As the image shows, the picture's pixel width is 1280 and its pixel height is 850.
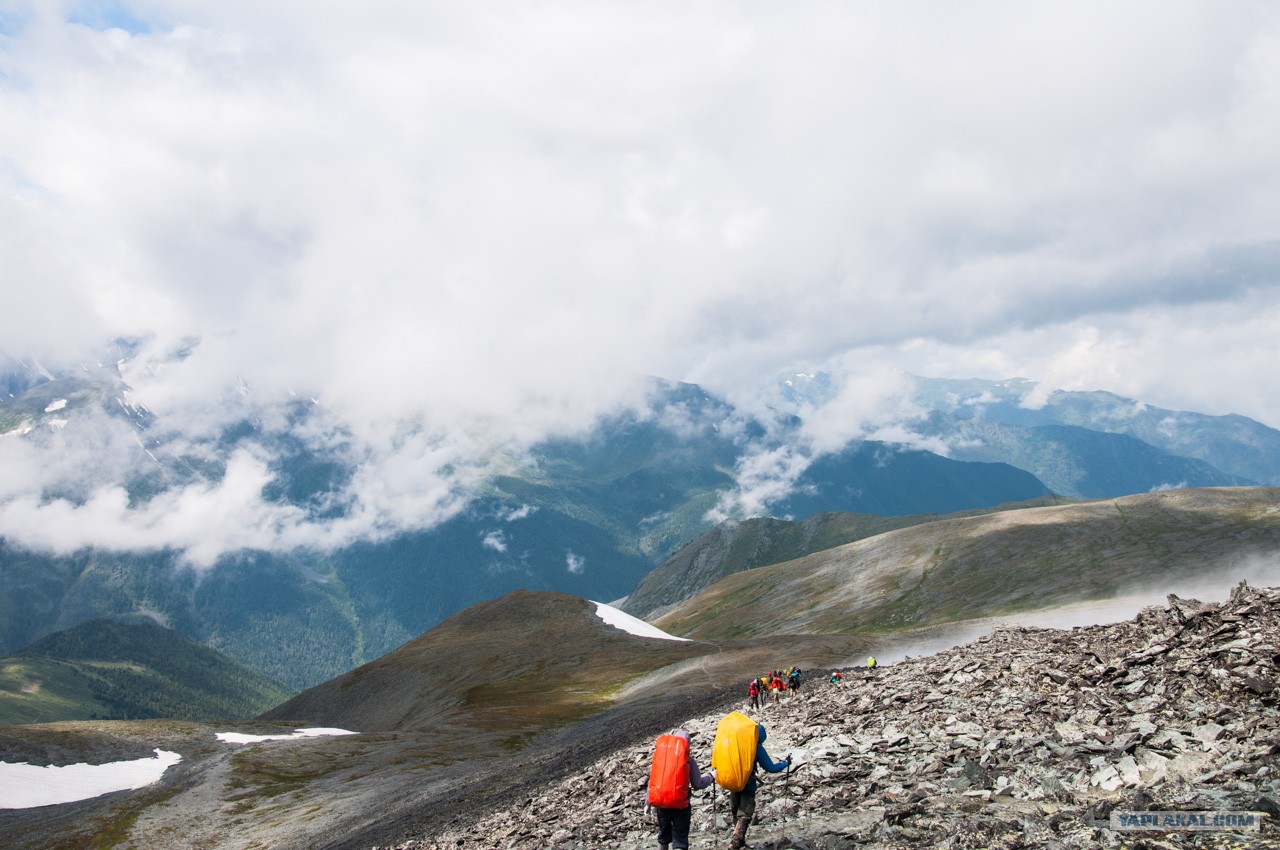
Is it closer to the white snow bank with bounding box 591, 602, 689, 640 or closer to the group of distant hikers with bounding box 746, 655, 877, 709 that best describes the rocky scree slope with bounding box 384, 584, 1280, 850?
the group of distant hikers with bounding box 746, 655, 877, 709

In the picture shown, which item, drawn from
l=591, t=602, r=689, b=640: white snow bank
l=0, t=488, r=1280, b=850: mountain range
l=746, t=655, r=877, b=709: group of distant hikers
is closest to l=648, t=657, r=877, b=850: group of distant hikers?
l=0, t=488, r=1280, b=850: mountain range

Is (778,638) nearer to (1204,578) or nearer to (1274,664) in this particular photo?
(1204,578)

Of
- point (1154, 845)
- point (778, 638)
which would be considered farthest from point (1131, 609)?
point (1154, 845)

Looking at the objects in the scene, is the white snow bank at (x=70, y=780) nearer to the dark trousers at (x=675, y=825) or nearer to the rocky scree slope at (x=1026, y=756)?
the rocky scree slope at (x=1026, y=756)

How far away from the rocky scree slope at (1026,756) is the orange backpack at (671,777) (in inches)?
118

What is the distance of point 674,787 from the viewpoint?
17.2 metres

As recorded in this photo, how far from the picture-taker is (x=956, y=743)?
22859 mm

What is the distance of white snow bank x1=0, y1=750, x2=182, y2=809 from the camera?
88188 mm

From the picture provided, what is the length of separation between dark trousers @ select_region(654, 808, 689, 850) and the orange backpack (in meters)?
0.23

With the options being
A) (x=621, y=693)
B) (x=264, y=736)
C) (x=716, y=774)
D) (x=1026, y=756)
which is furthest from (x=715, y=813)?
A: (x=264, y=736)

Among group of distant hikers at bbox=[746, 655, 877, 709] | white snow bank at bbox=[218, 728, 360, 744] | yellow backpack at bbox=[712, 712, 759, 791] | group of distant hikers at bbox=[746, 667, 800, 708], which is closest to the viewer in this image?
yellow backpack at bbox=[712, 712, 759, 791]

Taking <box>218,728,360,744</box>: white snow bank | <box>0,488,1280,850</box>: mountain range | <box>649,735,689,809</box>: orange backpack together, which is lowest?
<box>218,728,360,744</box>: white snow bank

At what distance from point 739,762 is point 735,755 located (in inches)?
6.7

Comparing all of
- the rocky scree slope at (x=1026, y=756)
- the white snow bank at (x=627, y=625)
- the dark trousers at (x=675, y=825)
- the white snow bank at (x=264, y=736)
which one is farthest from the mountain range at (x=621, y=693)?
the dark trousers at (x=675, y=825)
